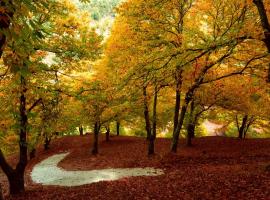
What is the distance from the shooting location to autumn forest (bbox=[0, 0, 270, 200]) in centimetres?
1023

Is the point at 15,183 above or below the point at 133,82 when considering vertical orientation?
below

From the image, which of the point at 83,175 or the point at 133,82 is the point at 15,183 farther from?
the point at 83,175

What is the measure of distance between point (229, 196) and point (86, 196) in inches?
196

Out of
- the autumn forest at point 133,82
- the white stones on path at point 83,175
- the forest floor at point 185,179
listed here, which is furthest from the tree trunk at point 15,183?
the white stones on path at point 83,175

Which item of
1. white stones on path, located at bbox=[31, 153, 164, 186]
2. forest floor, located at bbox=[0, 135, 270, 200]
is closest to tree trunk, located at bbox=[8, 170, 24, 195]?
forest floor, located at bbox=[0, 135, 270, 200]

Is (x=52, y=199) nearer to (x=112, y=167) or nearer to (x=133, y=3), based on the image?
(x=133, y=3)

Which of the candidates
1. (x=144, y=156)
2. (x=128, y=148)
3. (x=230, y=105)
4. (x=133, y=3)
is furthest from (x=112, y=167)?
(x=133, y=3)

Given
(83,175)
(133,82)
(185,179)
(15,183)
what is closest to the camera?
(185,179)

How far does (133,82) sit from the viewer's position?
502 inches

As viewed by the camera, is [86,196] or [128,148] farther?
[128,148]

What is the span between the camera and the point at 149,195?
408 inches

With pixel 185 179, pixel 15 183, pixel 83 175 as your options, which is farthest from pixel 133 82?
pixel 83 175

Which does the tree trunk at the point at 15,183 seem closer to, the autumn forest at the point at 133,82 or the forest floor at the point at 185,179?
the autumn forest at the point at 133,82

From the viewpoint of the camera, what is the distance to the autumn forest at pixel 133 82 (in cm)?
1023
